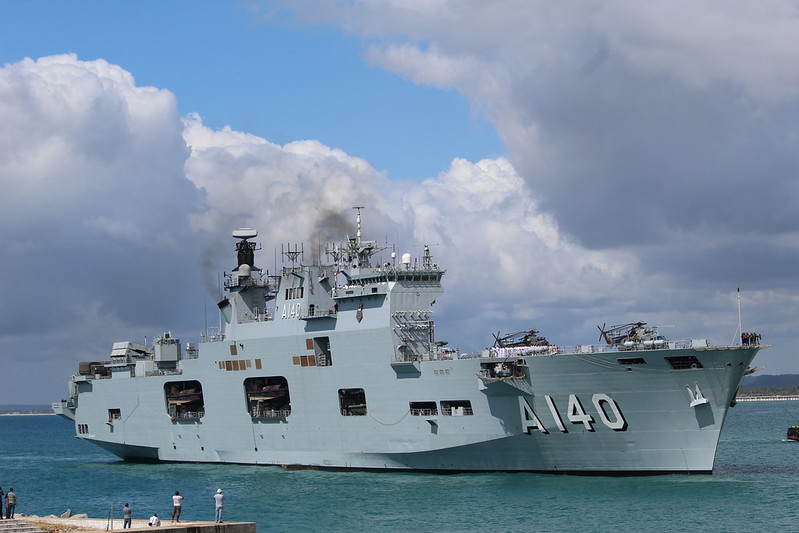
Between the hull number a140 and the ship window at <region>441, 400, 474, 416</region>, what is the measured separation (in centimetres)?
228

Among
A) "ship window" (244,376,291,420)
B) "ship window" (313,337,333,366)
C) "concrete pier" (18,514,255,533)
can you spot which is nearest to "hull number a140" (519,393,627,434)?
"ship window" (313,337,333,366)

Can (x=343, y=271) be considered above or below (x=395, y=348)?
above

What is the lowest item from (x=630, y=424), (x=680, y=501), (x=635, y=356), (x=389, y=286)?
(x=680, y=501)

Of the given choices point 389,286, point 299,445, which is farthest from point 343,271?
point 299,445

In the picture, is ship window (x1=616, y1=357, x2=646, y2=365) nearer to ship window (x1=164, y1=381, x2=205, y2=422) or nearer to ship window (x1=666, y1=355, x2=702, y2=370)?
ship window (x1=666, y1=355, x2=702, y2=370)

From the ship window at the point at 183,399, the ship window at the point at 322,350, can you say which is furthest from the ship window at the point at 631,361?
the ship window at the point at 183,399

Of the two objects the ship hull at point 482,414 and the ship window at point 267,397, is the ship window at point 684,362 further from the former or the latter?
the ship window at point 267,397

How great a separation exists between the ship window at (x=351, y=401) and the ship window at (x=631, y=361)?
1174cm

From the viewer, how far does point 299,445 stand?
45469 mm

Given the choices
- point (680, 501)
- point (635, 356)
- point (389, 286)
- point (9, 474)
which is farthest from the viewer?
point (9, 474)

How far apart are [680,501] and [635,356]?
5.27m

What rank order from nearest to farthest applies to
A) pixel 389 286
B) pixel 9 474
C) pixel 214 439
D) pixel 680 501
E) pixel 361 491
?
pixel 680 501
pixel 361 491
pixel 389 286
pixel 214 439
pixel 9 474

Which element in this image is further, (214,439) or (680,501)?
(214,439)

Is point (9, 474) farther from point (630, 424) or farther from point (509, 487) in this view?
point (630, 424)
